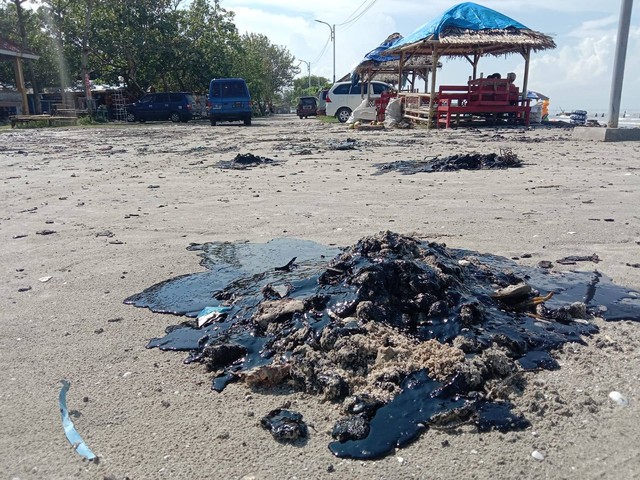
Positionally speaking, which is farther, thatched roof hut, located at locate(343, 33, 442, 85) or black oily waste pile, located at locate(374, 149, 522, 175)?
thatched roof hut, located at locate(343, 33, 442, 85)

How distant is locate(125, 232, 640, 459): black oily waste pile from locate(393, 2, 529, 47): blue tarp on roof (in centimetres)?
1768

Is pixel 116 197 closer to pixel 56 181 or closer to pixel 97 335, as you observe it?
pixel 56 181

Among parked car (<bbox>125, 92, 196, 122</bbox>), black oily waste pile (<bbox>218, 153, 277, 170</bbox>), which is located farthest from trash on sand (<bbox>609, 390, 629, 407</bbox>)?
parked car (<bbox>125, 92, 196, 122</bbox>)

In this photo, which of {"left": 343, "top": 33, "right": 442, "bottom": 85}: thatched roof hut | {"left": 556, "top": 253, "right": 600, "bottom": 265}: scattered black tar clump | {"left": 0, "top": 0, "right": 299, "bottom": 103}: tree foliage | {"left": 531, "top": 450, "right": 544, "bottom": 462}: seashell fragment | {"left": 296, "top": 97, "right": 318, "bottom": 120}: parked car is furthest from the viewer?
{"left": 296, "top": 97, "right": 318, "bottom": 120}: parked car

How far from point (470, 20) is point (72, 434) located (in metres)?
21.0

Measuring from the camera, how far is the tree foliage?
37.8 m

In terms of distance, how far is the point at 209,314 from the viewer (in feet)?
11.7

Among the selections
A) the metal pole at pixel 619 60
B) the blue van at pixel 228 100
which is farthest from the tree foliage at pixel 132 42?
the metal pole at pixel 619 60

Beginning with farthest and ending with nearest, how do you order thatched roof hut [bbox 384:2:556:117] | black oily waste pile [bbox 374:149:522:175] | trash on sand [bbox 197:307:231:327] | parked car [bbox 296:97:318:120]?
parked car [bbox 296:97:318:120]
thatched roof hut [bbox 384:2:556:117]
black oily waste pile [bbox 374:149:522:175]
trash on sand [bbox 197:307:231:327]

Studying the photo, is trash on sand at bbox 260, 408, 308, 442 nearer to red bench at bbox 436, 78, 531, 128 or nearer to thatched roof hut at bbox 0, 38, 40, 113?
red bench at bbox 436, 78, 531, 128

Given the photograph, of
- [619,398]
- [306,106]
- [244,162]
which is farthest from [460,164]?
[306,106]

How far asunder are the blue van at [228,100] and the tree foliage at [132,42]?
12.6m

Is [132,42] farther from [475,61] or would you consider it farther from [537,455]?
[537,455]

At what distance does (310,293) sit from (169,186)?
5.92 m
